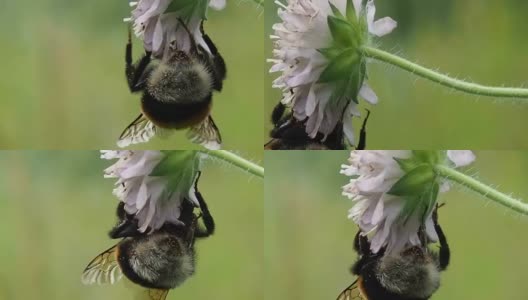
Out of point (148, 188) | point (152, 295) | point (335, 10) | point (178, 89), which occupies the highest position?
point (335, 10)

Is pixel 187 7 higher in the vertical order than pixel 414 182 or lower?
higher

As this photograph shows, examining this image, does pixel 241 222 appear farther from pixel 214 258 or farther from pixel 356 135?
pixel 356 135

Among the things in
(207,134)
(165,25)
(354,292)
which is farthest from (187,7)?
(354,292)

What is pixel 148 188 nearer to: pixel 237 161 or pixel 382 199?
pixel 237 161

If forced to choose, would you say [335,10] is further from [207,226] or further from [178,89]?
[207,226]

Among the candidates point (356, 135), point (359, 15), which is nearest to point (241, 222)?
point (356, 135)

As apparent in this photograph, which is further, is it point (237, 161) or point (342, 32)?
point (237, 161)
